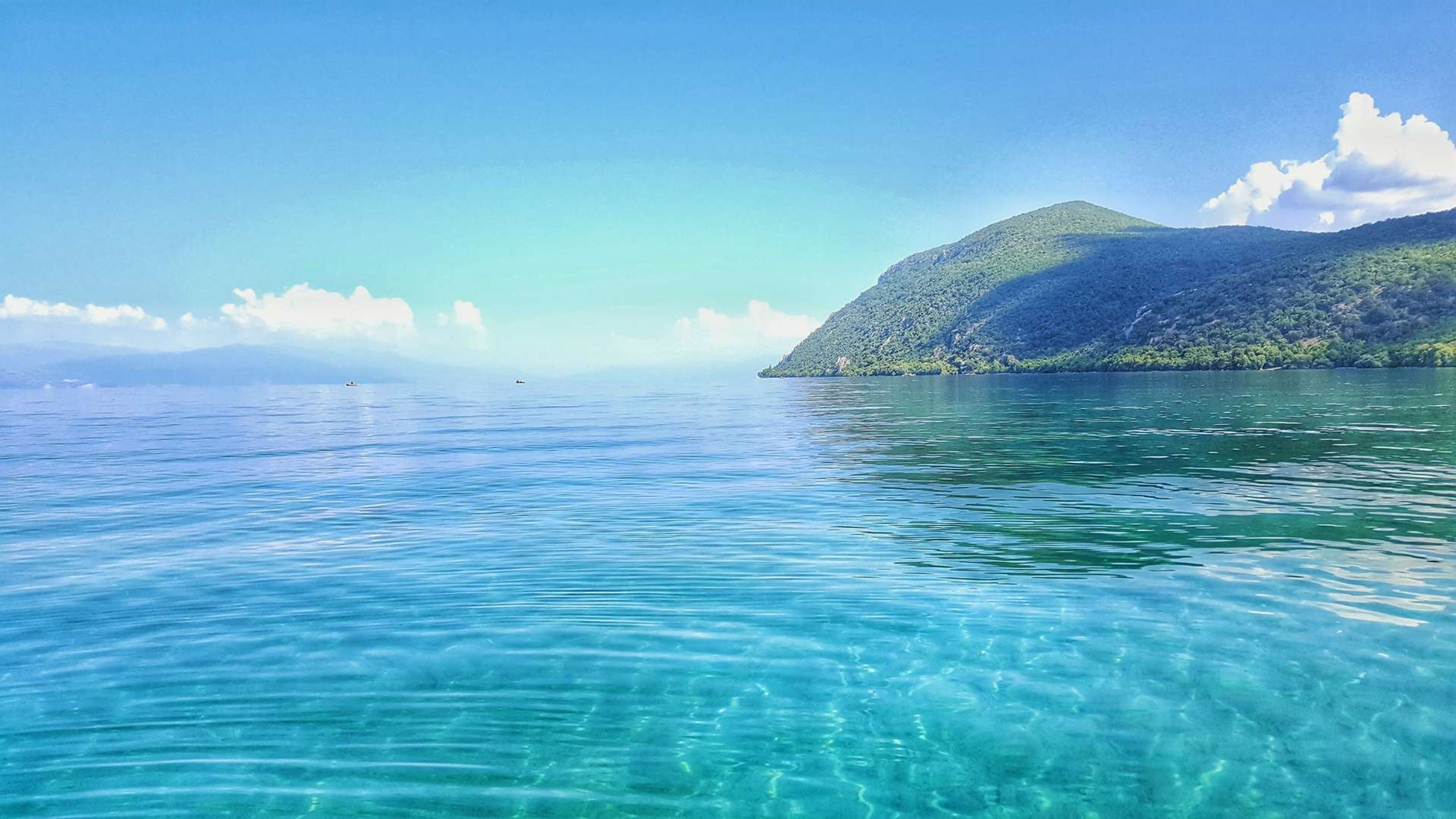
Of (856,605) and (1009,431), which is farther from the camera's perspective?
(1009,431)

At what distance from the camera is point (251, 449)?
4591 centimetres

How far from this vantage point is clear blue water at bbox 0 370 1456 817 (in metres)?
8.09

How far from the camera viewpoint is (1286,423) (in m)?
46.2

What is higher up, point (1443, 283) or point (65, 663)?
point (1443, 283)

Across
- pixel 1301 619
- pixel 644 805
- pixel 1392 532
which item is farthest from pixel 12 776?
pixel 1392 532

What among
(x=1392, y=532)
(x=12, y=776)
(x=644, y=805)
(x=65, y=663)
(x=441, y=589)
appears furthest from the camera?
(x=1392, y=532)

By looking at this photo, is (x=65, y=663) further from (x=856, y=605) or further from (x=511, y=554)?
(x=856, y=605)

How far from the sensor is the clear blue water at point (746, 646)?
26.5 ft

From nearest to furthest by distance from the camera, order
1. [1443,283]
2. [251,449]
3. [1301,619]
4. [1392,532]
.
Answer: [1301,619], [1392,532], [251,449], [1443,283]

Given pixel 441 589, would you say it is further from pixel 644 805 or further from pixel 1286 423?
pixel 1286 423

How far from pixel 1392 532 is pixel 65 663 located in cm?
2545

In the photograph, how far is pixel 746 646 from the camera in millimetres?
11758

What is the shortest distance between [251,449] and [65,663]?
38856 millimetres

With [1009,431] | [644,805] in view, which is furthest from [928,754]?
[1009,431]
